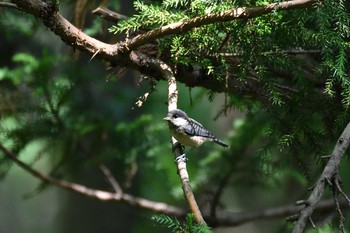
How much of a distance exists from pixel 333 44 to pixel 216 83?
70 cm

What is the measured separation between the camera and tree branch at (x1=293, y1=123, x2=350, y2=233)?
1832mm

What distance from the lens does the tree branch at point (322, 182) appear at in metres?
1.83

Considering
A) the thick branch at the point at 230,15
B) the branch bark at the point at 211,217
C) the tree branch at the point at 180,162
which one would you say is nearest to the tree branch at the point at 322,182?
the tree branch at the point at 180,162

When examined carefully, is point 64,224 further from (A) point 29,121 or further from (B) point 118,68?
(B) point 118,68

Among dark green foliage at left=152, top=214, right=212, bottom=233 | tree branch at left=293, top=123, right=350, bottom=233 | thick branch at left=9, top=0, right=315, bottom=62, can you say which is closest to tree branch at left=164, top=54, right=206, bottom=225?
dark green foliage at left=152, top=214, right=212, bottom=233

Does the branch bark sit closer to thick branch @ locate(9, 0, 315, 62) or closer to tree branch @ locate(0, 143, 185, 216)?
tree branch @ locate(0, 143, 185, 216)

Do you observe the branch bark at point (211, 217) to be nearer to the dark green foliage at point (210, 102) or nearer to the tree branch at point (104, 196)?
the tree branch at point (104, 196)

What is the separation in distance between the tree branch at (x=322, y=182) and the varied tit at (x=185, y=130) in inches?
35.7

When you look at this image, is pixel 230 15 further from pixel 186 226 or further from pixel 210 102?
pixel 210 102

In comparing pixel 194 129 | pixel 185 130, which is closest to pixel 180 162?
pixel 185 130

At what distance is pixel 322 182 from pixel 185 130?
1.24 metres

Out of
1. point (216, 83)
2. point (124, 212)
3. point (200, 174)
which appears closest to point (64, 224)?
point (124, 212)

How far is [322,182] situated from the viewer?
1.93 m

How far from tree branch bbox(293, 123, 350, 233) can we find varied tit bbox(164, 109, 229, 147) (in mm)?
907
